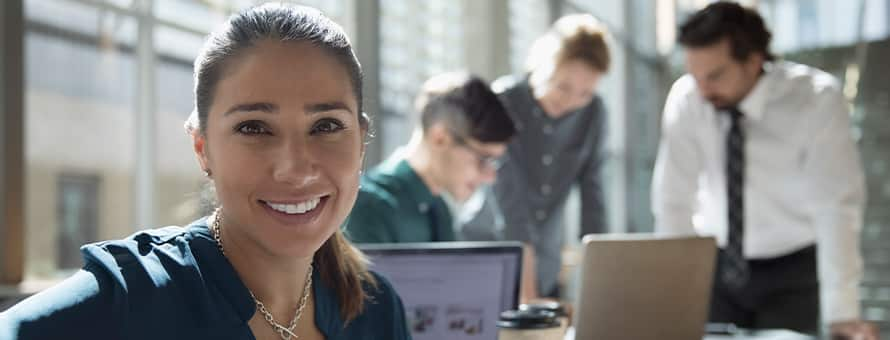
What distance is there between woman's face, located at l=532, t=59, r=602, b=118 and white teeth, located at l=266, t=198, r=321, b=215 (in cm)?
206

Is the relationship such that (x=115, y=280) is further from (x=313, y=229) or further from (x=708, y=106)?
(x=708, y=106)

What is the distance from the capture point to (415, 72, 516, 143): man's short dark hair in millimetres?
2250

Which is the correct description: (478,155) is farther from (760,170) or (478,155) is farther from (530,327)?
(530,327)

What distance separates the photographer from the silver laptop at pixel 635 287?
5.42ft

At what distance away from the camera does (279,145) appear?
0.98 metres

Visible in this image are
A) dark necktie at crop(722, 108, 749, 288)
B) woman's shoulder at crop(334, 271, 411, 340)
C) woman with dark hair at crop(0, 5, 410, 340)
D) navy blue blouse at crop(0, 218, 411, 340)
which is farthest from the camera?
dark necktie at crop(722, 108, 749, 288)

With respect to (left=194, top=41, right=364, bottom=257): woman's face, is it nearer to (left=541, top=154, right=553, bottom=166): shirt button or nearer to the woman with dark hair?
the woman with dark hair

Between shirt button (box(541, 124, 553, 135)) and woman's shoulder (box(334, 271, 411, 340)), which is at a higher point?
shirt button (box(541, 124, 553, 135))

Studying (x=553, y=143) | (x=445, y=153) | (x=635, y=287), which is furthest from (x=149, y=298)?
(x=553, y=143)

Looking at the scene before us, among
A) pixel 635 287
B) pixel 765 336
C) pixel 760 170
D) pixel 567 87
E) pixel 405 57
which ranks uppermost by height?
pixel 405 57

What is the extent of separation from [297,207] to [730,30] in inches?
76.6

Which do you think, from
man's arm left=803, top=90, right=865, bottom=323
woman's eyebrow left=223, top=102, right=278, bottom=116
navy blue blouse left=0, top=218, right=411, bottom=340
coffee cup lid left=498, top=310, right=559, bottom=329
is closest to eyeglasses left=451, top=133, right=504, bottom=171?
man's arm left=803, top=90, right=865, bottom=323

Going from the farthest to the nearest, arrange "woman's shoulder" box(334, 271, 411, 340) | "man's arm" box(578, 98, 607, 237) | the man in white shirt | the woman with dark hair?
"man's arm" box(578, 98, 607, 237) → the man in white shirt → "woman's shoulder" box(334, 271, 411, 340) → the woman with dark hair

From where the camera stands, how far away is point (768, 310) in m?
2.56
